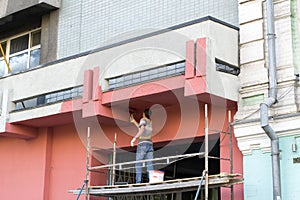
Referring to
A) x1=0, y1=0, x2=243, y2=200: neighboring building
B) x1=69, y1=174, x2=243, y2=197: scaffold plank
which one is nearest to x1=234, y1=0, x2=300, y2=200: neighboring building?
x1=0, y1=0, x2=243, y2=200: neighboring building

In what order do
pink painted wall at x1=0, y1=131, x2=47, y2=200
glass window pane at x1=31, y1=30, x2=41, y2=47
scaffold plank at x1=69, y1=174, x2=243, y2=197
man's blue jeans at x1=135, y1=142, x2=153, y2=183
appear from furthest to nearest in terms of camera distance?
glass window pane at x1=31, y1=30, x2=41, y2=47 → pink painted wall at x1=0, y1=131, x2=47, y2=200 → man's blue jeans at x1=135, y1=142, x2=153, y2=183 → scaffold plank at x1=69, y1=174, x2=243, y2=197

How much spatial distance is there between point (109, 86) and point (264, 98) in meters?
3.57

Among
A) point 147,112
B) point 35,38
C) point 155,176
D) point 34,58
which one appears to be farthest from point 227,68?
point 35,38

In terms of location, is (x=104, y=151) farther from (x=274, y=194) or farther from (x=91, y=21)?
(x=274, y=194)

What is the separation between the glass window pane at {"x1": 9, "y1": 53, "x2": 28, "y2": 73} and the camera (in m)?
17.6

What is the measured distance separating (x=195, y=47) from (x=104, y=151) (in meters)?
4.25

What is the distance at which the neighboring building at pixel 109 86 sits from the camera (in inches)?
444

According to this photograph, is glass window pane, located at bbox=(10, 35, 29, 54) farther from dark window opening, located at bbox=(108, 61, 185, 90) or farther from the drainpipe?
the drainpipe

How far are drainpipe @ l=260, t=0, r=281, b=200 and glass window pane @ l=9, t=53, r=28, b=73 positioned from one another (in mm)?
8943

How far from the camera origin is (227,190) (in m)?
11.2

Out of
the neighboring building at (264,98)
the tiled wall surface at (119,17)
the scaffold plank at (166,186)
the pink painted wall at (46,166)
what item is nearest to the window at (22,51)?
the tiled wall surface at (119,17)

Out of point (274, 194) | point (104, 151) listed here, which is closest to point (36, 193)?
point (104, 151)

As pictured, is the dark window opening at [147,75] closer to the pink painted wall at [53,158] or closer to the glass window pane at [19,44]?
the pink painted wall at [53,158]

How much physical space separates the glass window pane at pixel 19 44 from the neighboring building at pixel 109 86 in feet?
Answer: 0.37
